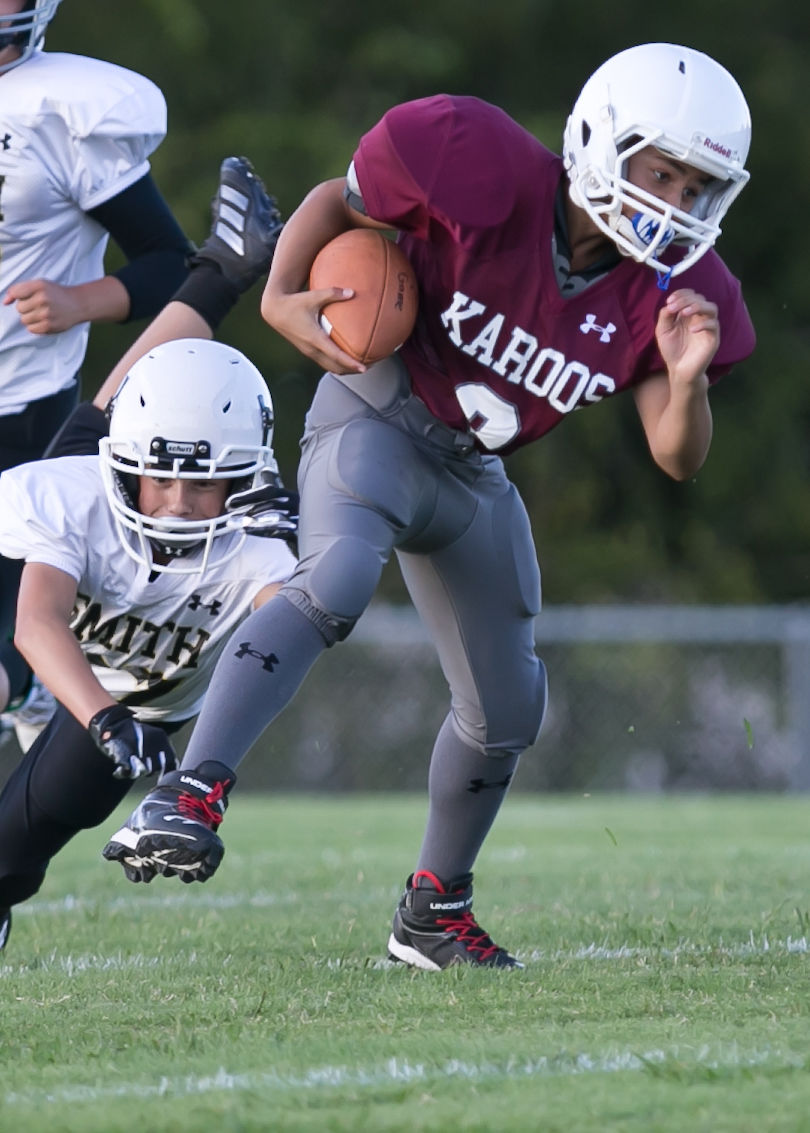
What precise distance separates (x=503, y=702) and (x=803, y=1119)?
1.47 metres

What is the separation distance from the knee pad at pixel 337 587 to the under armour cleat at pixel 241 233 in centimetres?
123

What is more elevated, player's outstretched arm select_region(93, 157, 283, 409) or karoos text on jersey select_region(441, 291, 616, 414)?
karoos text on jersey select_region(441, 291, 616, 414)

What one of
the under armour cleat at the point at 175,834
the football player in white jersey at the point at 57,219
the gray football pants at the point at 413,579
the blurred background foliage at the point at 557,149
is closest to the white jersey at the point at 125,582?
the gray football pants at the point at 413,579

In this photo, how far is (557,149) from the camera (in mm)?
14422

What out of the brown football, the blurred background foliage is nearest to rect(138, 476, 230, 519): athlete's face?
the brown football

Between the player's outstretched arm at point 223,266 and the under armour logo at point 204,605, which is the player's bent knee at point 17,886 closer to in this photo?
the under armour logo at point 204,605

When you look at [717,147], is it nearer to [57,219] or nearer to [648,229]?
[648,229]

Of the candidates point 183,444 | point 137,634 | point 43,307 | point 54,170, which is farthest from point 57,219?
point 137,634

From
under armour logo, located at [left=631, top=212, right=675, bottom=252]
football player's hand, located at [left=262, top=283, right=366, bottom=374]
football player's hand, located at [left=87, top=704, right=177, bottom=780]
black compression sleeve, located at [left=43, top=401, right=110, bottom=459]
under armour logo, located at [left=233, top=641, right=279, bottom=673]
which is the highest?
under armour logo, located at [left=631, top=212, right=675, bottom=252]

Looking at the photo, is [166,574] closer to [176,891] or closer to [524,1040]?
[524,1040]

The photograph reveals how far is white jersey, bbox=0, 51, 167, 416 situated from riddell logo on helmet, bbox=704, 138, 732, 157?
1.53 metres

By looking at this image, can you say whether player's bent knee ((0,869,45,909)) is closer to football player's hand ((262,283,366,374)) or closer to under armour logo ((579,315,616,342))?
football player's hand ((262,283,366,374))

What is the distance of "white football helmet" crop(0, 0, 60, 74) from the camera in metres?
4.02

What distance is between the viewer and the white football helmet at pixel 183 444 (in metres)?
3.50
